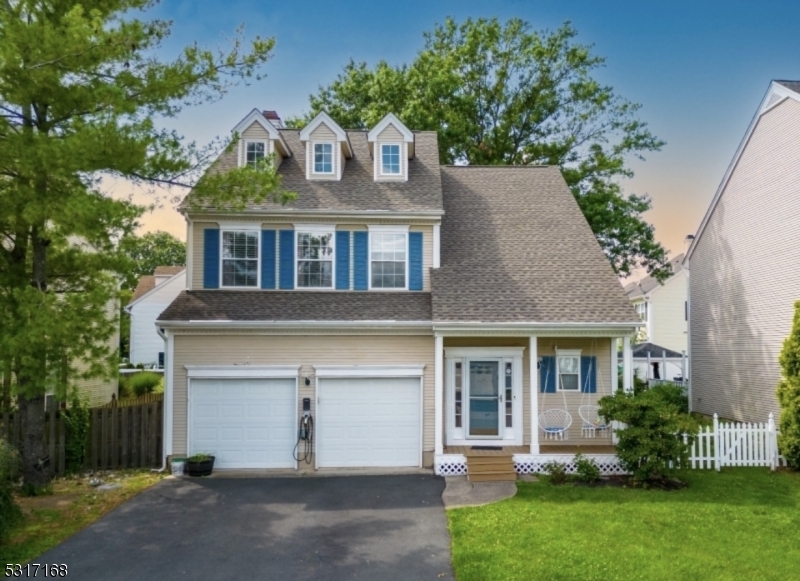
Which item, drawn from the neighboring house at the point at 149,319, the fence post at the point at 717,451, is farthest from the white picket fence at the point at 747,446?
the neighboring house at the point at 149,319

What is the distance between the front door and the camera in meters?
13.4

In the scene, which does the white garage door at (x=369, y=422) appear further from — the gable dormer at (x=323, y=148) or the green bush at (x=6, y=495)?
the green bush at (x=6, y=495)

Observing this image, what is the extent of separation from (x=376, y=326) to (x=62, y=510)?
678cm

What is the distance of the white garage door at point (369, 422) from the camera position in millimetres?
12867

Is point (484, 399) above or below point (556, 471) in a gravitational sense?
above

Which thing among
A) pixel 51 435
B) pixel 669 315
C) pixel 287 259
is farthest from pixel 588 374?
pixel 669 315

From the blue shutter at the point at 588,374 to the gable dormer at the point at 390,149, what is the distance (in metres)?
6.53

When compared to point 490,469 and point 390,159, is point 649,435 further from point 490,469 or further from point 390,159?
point 390,159

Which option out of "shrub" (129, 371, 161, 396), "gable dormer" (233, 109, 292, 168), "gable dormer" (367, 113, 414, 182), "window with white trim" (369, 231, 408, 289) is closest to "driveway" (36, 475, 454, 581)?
"window with white trim" (369, 231, 408, 289)

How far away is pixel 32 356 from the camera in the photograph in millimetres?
9617

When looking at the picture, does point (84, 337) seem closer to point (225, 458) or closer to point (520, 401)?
point (225, 458)

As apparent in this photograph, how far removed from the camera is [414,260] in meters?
14.0

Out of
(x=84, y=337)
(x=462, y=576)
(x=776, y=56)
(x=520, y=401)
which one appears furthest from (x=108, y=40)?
(x=776, y=56)

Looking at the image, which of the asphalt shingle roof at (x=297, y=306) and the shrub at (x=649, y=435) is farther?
the asphalt shingle roof at (x=297, y=306)
